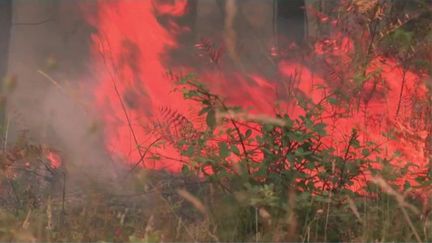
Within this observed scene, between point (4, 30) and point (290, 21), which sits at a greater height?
point (290, 21)

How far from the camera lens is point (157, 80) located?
486 centimetres

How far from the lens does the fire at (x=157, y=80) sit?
471 cm

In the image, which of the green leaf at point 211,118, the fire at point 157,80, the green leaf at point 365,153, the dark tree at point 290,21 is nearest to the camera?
the green leaf at point 211,118

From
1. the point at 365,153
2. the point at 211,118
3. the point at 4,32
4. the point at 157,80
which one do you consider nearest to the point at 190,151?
the point at 211,118

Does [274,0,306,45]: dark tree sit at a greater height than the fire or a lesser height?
greater

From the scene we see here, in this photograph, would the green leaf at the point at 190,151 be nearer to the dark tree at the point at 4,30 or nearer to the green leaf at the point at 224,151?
the green leaf at the point at 224,151

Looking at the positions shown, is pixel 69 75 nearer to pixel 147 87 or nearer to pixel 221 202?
pixel 147 87

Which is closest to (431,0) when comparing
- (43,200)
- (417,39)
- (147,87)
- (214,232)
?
(417,39)

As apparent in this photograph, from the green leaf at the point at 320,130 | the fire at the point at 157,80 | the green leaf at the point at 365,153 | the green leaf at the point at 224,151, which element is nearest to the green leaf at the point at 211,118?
the green leaf at the point at 224,151

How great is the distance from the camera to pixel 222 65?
15.9 feet

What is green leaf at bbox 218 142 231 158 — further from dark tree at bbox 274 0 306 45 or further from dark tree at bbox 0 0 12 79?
dark tree at bbox 0 0 12 79

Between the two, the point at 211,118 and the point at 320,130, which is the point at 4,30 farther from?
the point at 320,130

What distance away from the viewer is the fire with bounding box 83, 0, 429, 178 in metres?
4.71

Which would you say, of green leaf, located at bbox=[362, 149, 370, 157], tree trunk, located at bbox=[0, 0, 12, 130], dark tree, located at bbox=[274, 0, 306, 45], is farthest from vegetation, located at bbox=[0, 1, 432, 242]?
tree trunk, located at bbox=[0, 0, 12, 130]
